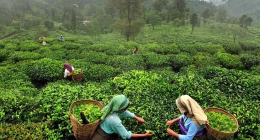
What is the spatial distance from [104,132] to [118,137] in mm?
546

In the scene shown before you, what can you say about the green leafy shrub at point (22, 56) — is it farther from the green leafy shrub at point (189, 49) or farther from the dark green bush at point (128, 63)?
the green leafy shrub at point (189, 49)

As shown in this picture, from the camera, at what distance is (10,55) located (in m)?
10.7

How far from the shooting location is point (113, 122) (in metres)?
3.68

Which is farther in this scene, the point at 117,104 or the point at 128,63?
the point at 128,63

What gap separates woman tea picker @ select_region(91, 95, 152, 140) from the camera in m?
3.61

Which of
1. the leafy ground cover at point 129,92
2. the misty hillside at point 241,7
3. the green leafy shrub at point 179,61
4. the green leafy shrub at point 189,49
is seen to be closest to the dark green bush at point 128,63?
the leafy ground cover at point 129,92

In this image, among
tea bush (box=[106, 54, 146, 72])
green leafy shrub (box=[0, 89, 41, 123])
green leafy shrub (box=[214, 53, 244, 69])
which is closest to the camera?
green leafy shrub (box=[0, 89, 41, 123])

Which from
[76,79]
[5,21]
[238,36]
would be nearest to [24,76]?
[76,79]

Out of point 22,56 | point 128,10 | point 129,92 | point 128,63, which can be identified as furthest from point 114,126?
point 128,10

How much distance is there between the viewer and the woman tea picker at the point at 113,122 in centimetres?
361

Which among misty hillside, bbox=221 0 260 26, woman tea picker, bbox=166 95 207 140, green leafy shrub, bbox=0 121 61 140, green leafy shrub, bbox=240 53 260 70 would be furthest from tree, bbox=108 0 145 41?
misty hillside, bbox=221 0 260 26

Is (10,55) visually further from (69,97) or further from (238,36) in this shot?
(238,36)

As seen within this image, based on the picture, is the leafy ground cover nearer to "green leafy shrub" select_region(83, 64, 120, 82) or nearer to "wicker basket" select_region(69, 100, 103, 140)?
"green leafy shrub" select_region(83, 64, 120, 82)

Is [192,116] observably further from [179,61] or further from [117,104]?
[179,61]
